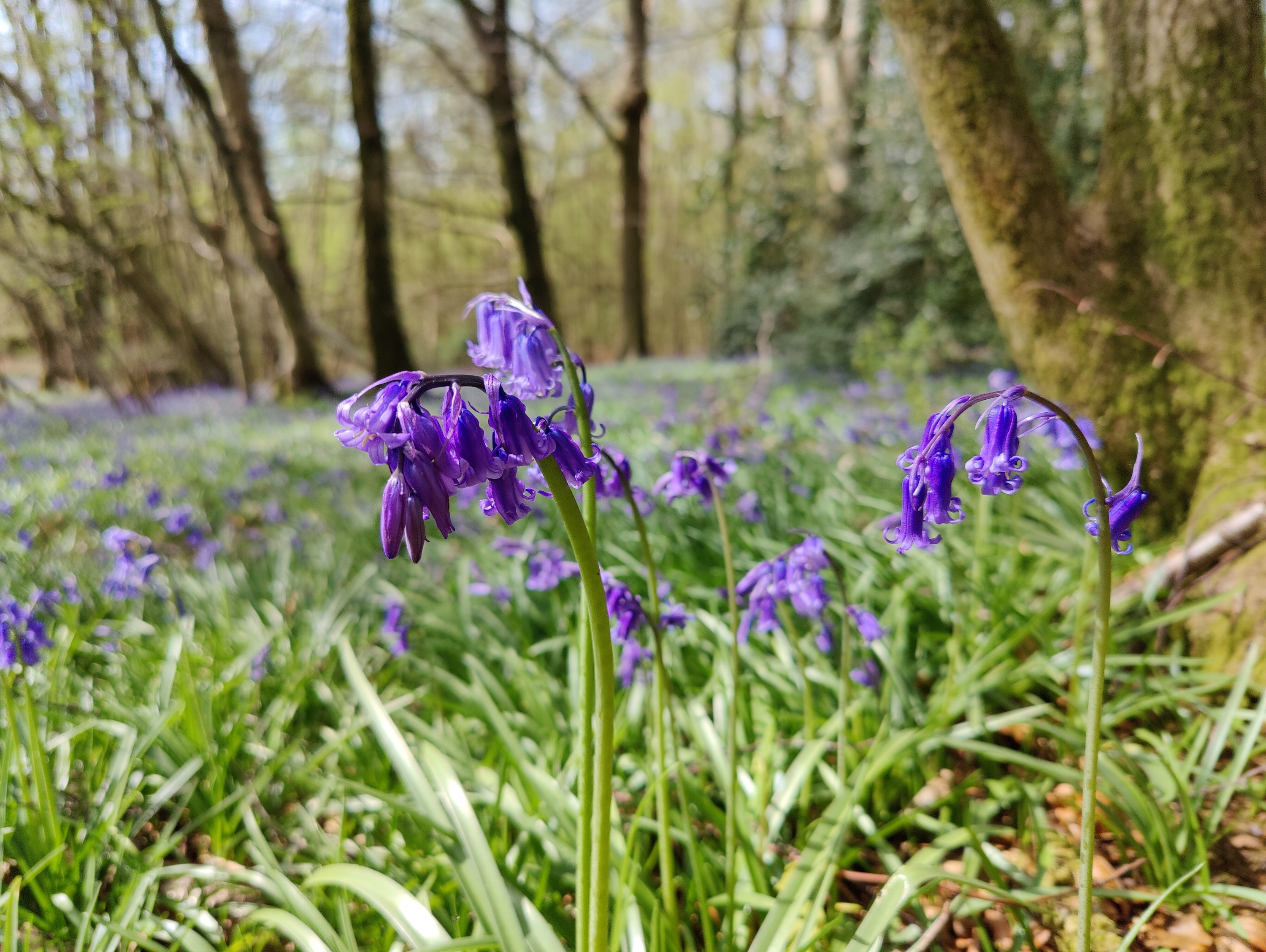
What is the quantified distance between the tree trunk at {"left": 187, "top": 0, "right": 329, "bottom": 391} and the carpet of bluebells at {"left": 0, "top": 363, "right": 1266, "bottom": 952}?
7.20 meters

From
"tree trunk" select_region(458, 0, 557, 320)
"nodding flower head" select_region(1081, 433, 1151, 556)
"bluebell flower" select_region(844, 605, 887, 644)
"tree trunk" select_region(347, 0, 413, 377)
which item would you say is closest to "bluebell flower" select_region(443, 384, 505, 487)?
"nodding flower head" select_region(1081, 433, 1151, 556)

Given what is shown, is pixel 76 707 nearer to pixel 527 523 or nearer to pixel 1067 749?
pixel 527 523

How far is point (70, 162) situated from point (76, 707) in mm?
7385

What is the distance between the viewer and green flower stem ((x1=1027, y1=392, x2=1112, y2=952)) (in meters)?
0.86

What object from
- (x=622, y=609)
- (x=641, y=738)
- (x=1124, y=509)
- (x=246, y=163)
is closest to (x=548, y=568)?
(x=622, y=609)

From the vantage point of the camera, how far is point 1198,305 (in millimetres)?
2402

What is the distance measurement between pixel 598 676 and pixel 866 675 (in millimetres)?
1193

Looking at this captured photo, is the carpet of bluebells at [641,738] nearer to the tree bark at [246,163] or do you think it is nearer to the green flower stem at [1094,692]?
the green flower stem at [1094,692]

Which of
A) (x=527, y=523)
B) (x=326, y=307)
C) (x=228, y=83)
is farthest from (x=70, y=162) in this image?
(x=326, y=307)

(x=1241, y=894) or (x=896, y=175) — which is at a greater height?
(x=896, y=175)

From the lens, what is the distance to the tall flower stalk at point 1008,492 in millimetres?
873

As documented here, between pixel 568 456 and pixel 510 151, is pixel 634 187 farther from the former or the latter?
pixel 568 456

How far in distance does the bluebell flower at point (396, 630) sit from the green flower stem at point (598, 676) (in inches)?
56.0

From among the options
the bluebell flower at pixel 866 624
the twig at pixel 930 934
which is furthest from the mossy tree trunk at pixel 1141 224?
the twig at pixel 930 934
